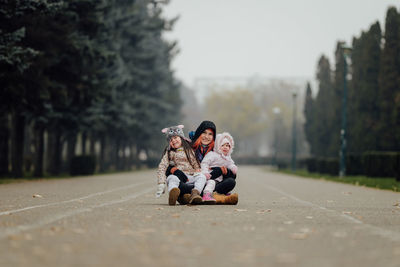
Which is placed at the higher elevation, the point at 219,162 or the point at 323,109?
the point at 323,109

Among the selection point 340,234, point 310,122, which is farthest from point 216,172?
point 310,122

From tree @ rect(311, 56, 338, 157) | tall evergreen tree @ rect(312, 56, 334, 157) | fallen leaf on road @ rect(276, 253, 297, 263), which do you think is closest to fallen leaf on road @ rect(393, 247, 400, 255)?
fallen leaf on road @ rect(276, 253, 297, 263)

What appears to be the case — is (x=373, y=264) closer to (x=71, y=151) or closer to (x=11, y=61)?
(x=11, y=61)

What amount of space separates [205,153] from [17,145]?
60.8 ft

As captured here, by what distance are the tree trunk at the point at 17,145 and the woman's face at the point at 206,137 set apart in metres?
18.1

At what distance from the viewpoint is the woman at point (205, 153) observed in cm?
1310

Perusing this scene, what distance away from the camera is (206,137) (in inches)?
528

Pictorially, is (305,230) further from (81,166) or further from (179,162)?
(81,166)

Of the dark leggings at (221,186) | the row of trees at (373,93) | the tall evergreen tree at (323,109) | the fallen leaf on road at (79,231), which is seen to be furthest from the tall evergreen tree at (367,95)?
the fallen leaf on road at (79,231)

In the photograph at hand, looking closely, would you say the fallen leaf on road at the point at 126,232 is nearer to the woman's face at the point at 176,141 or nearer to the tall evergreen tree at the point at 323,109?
the woman's face at the point at 176,141

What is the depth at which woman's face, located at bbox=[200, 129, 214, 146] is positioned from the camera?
1342cm

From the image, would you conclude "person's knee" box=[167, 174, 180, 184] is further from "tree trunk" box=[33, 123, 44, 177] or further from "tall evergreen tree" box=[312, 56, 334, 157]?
"tall evergreen tree" box=[312, 56, 334, 157]

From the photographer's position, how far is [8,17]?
22.1m

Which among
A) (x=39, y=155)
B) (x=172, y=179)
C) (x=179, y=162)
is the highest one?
(x=39, y=155)
